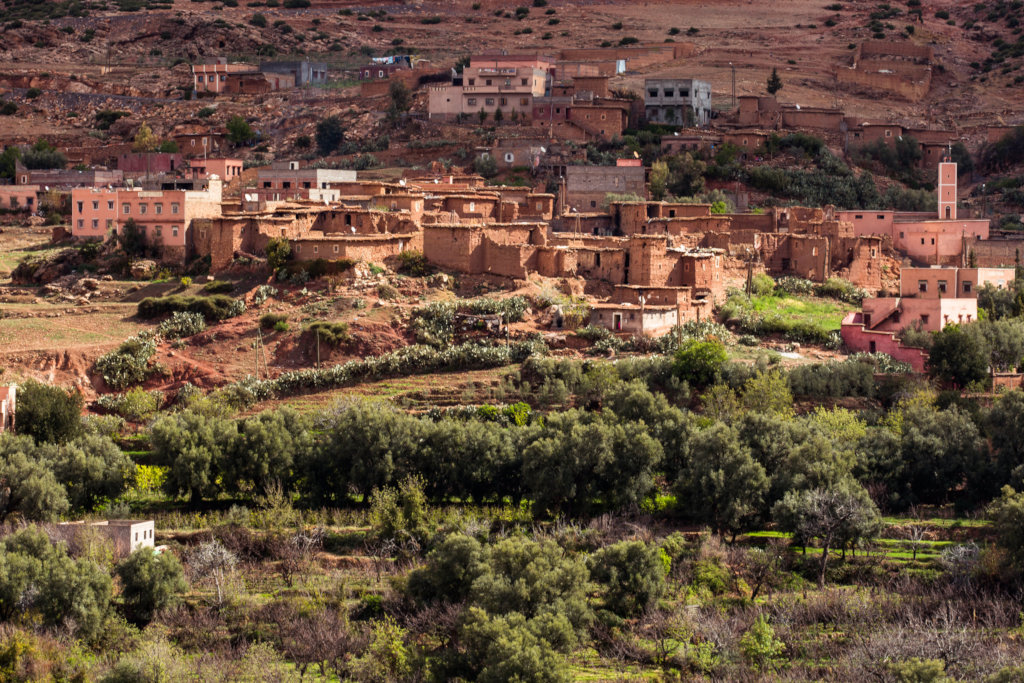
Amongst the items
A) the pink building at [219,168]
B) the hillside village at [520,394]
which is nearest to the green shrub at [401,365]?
the hillside village at [520,394]

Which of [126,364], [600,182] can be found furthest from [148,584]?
[600,182]

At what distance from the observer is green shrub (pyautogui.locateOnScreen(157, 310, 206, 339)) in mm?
37469

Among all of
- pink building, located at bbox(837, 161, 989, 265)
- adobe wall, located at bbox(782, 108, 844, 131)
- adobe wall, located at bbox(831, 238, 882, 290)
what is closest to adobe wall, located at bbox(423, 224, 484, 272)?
adobe wall, located at bbox(831, 238, 882, 290)

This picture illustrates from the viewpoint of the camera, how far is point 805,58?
7219 centimetres

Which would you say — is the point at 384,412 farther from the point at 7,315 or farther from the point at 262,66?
the point at 262,66

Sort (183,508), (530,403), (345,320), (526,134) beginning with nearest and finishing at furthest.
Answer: (183,508) < (530,403) < (345,320) < (526,134)

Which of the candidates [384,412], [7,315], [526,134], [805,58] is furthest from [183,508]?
[805,58]

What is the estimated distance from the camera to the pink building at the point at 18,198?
5056cm

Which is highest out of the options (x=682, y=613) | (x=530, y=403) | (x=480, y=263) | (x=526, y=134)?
(x=526, y=134)

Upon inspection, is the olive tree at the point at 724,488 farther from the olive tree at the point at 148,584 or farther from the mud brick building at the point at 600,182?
the mud brick building at the point at 600,182

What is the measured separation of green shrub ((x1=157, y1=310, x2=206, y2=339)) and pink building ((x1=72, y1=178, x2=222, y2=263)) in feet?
13.3

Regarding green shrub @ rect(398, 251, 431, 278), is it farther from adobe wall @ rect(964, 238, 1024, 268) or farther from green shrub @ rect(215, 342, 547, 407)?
adobe wall @ rect(964, 238, 1024, 268)

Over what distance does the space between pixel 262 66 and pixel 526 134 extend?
61.7 ft

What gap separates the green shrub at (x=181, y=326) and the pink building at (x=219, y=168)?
14229 mm
